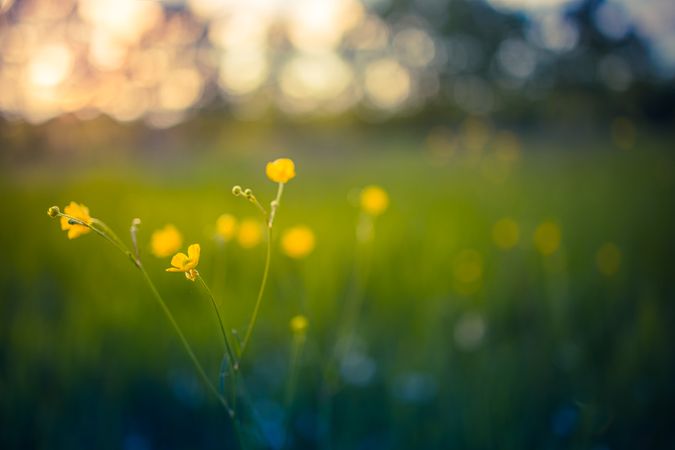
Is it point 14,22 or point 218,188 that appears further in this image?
point 218,188

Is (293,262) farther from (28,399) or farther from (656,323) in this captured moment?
(656,323)

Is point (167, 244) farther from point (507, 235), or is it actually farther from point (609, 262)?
point (609, 262)

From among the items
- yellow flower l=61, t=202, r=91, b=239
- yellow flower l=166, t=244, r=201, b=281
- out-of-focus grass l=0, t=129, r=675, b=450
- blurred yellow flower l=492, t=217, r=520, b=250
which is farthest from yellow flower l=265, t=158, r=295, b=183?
blurred yellow flower l=492, t=217, r=520, b=250

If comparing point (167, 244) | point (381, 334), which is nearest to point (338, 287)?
point (381, 334)

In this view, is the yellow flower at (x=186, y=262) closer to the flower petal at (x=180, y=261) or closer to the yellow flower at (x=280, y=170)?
the flower petal at (x=180, y=261)

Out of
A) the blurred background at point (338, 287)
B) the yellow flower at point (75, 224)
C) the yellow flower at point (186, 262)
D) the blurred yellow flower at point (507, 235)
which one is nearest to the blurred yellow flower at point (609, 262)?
the blurred background at point (338, 287)

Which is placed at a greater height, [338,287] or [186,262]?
[186,262]

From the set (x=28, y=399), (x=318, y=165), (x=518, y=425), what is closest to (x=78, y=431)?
(x=28, y=399)

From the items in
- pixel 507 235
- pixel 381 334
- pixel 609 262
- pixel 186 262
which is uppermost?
pixel 186 262

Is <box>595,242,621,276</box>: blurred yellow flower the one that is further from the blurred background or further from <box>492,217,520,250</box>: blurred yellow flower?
<box>492,217,520,250</box>: blurred yellow flower
